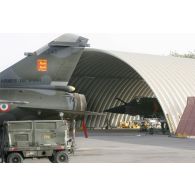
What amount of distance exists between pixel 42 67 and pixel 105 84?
3390 cm

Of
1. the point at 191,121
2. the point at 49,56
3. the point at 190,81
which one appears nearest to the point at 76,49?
the point at 49,56

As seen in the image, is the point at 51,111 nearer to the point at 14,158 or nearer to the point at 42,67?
the point at 42,67

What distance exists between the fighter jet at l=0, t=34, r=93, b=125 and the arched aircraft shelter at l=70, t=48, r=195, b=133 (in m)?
20.0

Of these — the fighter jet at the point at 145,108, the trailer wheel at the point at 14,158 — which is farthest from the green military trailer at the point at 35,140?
the fighter jet at the point at 145,108

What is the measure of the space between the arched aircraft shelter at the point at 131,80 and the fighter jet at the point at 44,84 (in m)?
20.0

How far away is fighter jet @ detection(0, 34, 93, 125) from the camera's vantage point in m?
18.5

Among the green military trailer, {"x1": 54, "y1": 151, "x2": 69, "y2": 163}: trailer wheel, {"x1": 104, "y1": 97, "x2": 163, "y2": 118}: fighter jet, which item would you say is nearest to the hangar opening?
{"x1": 104, "y1": 97, "x2": 163, "y2": 118}: fighter jet

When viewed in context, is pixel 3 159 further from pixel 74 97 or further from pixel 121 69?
pixel 121 69

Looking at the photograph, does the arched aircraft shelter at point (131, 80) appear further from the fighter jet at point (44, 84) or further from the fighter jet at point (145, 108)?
the fighter jet at point (44, 84)

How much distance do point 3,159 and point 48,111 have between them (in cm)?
250

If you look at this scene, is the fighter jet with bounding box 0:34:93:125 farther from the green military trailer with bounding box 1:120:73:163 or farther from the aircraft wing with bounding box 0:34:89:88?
the green military trailer with bounding box 1:120:73:163

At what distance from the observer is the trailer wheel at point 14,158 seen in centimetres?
1733

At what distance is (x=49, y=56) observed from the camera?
61.7 feet

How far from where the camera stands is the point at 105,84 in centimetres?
5262
